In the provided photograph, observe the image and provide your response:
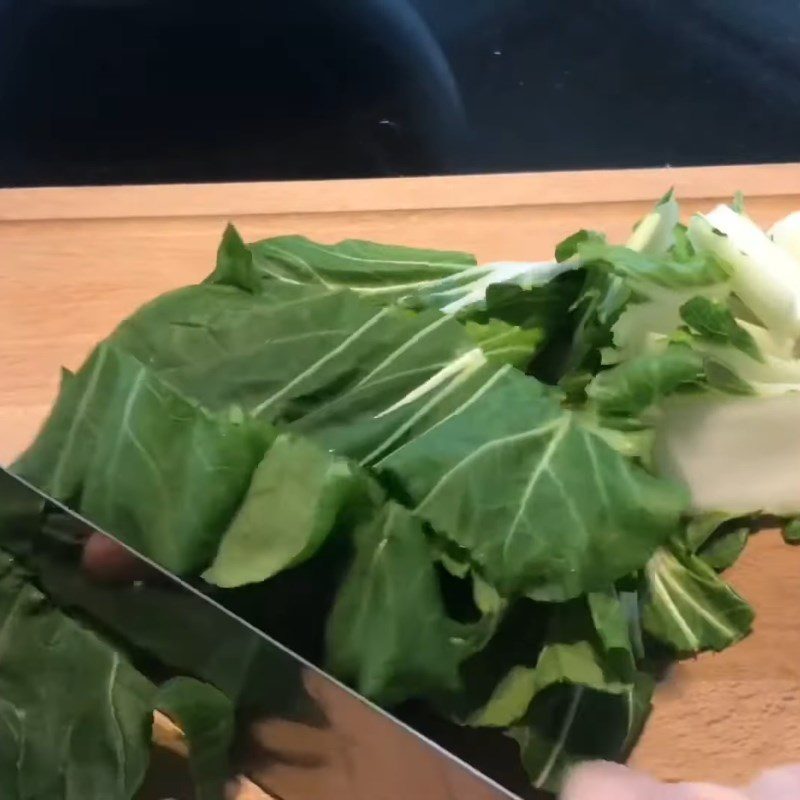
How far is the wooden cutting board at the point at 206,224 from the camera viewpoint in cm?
109

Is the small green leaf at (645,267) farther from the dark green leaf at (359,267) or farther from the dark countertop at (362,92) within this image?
the dark countertop at (362,92)

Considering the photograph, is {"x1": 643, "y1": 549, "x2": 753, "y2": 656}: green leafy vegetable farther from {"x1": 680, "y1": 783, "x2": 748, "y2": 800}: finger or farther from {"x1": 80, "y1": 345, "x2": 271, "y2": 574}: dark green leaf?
{"x1": 80, "y1": 345, "x2": 271, "y2": 574}: dark green leaf

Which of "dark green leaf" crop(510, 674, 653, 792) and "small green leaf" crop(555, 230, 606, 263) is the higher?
"small green leaf" crop(555, 230, 606, 263)

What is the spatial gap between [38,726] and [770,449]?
0.60m

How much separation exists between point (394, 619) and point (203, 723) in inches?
6.0

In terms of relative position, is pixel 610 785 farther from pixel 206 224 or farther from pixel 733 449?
pixel 206 224

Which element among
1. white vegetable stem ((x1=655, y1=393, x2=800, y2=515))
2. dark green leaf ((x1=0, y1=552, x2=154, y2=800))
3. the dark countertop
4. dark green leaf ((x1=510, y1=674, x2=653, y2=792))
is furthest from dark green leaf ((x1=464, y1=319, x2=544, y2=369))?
the dark countertop

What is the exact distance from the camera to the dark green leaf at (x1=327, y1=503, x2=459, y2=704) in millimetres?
742

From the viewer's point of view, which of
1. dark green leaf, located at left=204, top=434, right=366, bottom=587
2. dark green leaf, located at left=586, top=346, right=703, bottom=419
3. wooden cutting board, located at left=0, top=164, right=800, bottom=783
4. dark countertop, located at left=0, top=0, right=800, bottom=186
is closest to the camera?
dark green leaf, located at left=204, top=434, right=366, bottom=587

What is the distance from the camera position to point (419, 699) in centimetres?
82

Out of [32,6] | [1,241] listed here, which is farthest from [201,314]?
[32,6]

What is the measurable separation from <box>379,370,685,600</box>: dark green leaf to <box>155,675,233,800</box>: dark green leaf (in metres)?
0.17

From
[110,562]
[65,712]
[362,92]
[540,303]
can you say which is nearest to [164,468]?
[110,562]

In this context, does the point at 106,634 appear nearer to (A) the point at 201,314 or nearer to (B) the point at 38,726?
(B) the point at 38,726
